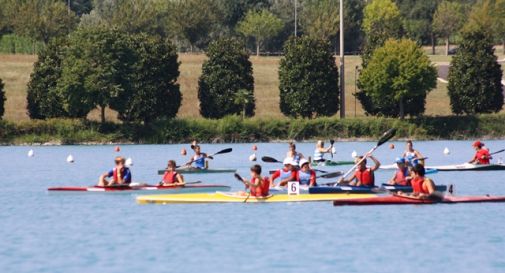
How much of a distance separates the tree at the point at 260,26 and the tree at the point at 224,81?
40342 mm

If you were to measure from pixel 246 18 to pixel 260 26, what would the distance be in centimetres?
440

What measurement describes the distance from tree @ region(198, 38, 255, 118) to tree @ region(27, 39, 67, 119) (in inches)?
385

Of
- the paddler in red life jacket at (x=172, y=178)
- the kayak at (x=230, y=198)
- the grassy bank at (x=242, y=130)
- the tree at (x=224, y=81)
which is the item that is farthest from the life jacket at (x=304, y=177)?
the tree at (x=224, y=81)

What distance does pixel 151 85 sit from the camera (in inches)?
3378

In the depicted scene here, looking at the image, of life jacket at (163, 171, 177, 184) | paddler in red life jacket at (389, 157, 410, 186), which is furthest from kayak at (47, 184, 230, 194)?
paddler in red life jacket at (389, 157, 410, 186)

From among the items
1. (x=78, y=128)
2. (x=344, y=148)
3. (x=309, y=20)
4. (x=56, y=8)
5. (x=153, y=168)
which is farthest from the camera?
(x=309, y=20)

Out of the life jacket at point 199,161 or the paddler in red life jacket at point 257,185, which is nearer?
the paddler in red life jacket at point 257,185

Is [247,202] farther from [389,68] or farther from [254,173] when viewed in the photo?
[389,68]

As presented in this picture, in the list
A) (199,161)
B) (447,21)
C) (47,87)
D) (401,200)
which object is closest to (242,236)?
(401,200)

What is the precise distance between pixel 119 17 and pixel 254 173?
8778 cm

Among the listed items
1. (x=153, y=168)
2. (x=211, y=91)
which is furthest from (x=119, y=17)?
(x=153, y=168)

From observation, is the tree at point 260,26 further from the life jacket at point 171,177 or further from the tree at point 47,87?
the life jacket at point 171,177

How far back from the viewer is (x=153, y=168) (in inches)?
2275

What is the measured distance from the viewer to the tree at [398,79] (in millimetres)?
84875
